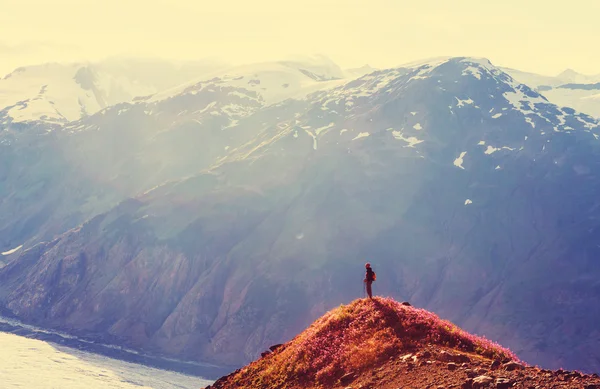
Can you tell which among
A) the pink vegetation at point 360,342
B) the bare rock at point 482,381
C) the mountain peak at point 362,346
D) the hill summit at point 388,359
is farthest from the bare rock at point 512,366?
the pink vegetation at point 360,342

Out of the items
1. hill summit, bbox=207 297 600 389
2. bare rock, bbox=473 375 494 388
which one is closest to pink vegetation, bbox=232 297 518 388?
hill summit, bbox=207 297 600 389

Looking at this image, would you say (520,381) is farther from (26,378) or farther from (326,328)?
(26,378)

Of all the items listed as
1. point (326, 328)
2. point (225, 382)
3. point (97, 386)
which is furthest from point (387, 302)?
point (97, 386)

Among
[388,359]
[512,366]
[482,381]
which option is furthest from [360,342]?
[482,381]

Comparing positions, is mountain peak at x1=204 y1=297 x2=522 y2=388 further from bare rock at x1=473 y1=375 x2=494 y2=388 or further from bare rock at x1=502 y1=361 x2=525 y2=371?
bare rock at x1=473 y1=375 x2=494 y2=388

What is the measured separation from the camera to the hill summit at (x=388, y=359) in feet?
101

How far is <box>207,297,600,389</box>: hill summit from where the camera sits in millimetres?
30734

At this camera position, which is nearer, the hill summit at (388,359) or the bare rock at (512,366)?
the hill summit at (388,359)

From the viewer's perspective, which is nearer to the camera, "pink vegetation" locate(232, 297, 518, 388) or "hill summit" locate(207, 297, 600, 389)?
"hill summit" locate(207, 297, 600, 389)

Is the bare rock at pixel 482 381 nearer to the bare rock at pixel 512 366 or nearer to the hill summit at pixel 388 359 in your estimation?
the hill summit at pixel 388 359

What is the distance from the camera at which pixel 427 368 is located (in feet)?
110

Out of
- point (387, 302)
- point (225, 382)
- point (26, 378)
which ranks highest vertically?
point (387, 302)

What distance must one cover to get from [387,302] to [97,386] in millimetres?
169950

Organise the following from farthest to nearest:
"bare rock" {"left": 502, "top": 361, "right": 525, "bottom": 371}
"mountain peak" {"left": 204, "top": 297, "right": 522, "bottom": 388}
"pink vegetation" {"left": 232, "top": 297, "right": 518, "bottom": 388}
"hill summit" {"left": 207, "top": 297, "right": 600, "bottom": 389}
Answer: "pink vegetation" {"left": 232, "top": 297, "right": 518, "bottom": 388}, "mountain peak" {"left": 204, "top": 297, "right": 522, "bottom": 388}, "bare rock" {"left": 502, "top": 361, "right": 525, "bottom": 371}, "hill summit" {"left": 207, "top": 297, "right": 600, "bottom": 389}
